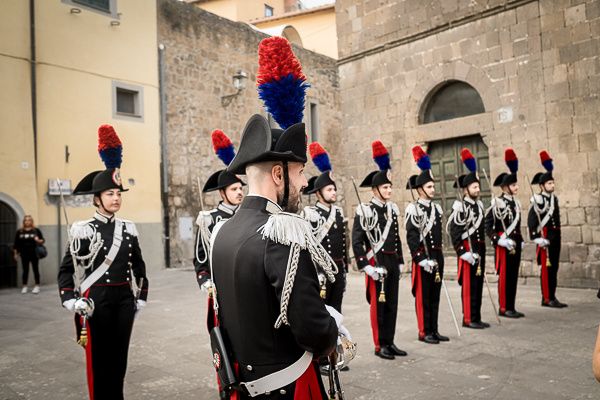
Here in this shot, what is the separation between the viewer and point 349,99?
1352 centimetres

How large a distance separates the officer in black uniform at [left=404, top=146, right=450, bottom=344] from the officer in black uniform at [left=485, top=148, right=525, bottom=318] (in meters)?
1.60

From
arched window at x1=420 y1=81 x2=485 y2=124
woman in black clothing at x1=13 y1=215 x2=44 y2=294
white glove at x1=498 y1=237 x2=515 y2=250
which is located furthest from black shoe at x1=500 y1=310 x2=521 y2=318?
woman in black clothing at x1=13 y1=215 x2=44 y2=294

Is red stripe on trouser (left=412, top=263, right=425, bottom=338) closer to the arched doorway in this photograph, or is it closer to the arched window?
the arched window

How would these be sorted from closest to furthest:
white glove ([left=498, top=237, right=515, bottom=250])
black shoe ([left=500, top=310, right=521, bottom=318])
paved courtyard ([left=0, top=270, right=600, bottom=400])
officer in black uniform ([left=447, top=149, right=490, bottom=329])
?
paved courtyard ([left=0, top=270, right=600, bottom=400]) → officer in black uniform ([left=447, top=149, right=490, bottom=329]) → black shoe ([left=500, top=310, right=521, bottom=318]) → white glove ([left=498, top=237, right=515, bottom=250])

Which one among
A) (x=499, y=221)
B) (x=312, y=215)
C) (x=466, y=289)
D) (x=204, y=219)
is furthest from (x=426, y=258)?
(x=204, y=219)

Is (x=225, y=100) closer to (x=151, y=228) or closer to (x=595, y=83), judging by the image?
(x=151, y=228)

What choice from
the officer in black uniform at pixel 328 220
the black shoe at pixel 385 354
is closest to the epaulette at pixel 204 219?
the officer in black uniform at pixel 328 220

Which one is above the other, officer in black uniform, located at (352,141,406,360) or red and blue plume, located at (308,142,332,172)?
red and blue plume, located at (308,142,332,172)

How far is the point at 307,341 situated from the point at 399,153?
10.8 m

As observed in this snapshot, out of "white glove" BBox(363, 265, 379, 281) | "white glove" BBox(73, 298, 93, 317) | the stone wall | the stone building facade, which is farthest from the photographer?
the stone wall

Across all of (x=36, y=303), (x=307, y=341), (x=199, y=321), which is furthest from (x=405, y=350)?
(x=36, y=303)

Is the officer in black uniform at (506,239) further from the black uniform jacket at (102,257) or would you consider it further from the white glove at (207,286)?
the black uniform jacket at (102,257)

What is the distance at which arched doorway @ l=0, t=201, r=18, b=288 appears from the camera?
12.7m

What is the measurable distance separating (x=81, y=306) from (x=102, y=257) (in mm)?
442
